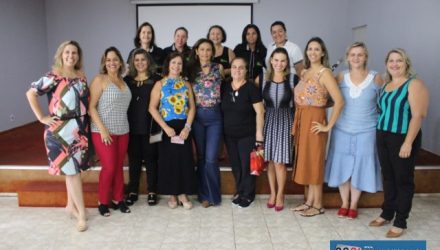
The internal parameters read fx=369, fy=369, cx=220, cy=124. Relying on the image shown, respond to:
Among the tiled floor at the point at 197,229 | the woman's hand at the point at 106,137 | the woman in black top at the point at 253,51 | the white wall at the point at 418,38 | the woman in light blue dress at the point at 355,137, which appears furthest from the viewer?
the white wall at the point at 418,38

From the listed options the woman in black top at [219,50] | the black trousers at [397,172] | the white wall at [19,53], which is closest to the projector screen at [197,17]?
the white wall at [19,53]

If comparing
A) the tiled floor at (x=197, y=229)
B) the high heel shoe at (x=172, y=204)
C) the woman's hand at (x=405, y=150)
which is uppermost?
the woman's hand at (x=405, y=150)

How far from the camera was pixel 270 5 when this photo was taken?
708 centimetres

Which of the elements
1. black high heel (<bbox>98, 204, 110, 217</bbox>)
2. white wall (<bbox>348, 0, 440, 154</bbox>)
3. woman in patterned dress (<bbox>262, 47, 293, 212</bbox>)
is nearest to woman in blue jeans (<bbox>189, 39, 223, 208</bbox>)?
woman in patterned dress (<bbox>262, 47, 293, 212</bbox>)

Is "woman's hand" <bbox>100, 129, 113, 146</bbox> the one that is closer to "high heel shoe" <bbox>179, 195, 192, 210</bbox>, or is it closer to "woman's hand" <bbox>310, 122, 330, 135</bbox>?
"high heel shoe" <bbox>179, 195, 192, 210</bbox>

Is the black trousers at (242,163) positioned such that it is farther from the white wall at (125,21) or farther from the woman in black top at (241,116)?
the white wall at (125,21)

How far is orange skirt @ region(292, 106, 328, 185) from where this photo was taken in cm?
296

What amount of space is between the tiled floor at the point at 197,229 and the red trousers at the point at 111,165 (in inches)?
7.8

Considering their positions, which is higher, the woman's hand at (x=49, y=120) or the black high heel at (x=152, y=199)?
the woman's hand at (x=49, y=120)

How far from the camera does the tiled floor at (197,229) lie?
2672 mm

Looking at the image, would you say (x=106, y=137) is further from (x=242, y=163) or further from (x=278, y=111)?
(x=278, y=111)

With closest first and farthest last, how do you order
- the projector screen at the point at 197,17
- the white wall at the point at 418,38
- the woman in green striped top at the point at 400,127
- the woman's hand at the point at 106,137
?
the woman in green striped top at the point at 400,127 < the woman's hand at the point at 106,137 < the white wall at the point at 418,38 < the projector screen at the point at 197,17

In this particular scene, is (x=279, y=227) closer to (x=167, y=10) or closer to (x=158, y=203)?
(x=158, y=203)

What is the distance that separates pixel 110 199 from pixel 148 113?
822 mm
